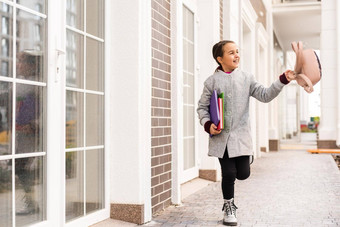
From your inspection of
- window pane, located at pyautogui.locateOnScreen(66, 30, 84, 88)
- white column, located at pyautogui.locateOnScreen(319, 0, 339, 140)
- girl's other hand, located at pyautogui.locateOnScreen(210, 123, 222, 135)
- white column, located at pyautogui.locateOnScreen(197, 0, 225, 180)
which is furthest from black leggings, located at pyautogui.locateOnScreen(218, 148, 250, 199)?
white column, located at pyautogui.locateOnScreen(319, 0, 339, 140)

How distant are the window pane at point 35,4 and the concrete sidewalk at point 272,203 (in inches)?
71.8

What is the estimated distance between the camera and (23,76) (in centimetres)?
280

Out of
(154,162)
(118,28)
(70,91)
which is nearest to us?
(70,91)

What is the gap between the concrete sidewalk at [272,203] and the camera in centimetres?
411

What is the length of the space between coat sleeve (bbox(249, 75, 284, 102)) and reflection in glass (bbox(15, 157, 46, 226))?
1.75 m

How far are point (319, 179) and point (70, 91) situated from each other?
186 inches

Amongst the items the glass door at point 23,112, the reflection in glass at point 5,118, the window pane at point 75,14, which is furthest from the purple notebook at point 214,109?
the reflection in glass at point 5,118

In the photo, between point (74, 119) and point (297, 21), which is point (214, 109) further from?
point (297, 21)

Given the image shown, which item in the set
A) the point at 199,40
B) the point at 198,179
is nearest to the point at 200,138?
the point at 198,179

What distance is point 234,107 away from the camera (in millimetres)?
3924

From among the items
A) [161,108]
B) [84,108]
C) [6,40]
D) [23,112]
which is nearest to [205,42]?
[161,108]

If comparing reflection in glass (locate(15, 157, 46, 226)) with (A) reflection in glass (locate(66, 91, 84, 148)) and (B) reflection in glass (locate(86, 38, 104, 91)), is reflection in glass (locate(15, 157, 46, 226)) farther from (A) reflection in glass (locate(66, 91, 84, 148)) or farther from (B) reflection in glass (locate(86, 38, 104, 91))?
(B) reflection in glass (locate(86, 38, 104, 91))

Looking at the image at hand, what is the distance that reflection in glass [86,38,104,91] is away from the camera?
367 centimetres

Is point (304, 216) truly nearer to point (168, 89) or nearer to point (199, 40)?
point (168, 89)
